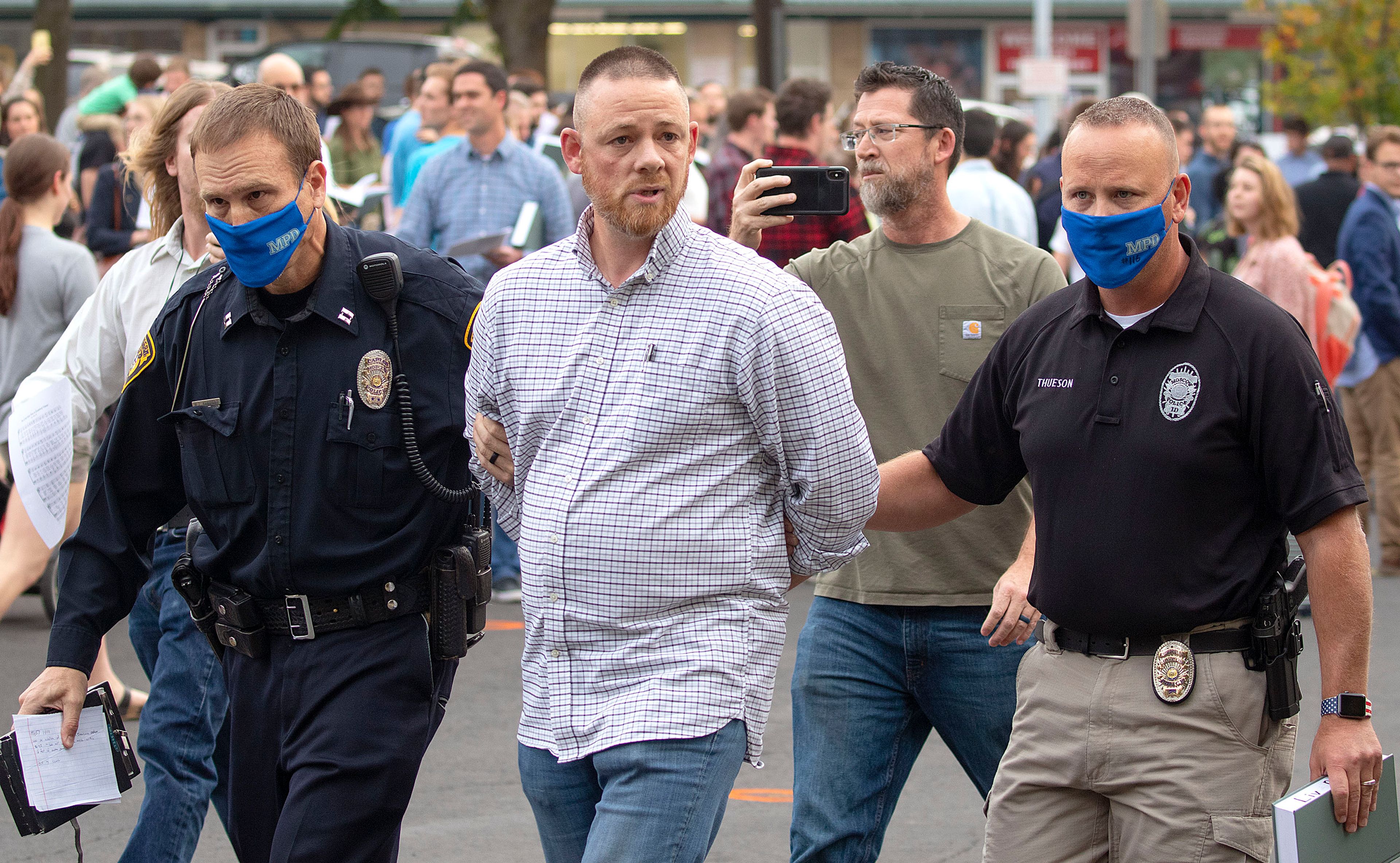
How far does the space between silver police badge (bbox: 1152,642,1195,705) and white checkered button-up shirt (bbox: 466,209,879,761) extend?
62cm

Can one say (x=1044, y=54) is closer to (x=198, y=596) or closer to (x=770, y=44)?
(x=770, y=44)

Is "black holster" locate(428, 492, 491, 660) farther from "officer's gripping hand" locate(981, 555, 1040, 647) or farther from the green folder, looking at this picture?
the green folder

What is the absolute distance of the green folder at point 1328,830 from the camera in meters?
2.68

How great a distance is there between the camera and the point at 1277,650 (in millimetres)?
2922

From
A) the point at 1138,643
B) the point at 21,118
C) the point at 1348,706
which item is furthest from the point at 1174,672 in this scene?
the point at 21,118

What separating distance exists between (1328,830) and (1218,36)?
114ft

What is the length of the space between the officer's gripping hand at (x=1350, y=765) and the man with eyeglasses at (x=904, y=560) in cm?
90

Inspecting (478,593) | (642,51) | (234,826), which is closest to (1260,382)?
(642,51)

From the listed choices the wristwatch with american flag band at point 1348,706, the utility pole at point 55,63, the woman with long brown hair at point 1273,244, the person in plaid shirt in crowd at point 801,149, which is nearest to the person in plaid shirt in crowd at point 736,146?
the person in plaid shirt in crowd at point 801,149

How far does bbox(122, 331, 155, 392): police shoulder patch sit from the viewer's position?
3498mm

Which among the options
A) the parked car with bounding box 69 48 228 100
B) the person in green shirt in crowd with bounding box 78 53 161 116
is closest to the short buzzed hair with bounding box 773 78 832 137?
the person in green shirt in crowd with bounding box 78 53 161 116

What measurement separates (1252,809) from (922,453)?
39.6 inches

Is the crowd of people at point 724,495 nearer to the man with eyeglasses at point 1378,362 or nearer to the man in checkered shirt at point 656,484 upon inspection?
the man in checkered shirt at point 656,484

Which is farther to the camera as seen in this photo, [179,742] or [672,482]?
[179,742]
